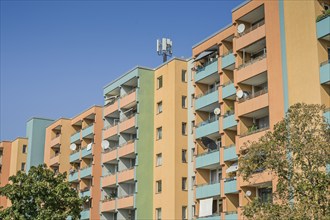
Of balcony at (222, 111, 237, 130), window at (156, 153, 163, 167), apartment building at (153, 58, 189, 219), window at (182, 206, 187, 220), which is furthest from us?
window at (156, 153, 163, 167)

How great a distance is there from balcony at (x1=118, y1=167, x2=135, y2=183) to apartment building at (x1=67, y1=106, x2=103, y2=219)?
7.22m

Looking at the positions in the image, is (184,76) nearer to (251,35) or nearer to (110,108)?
(110,108)

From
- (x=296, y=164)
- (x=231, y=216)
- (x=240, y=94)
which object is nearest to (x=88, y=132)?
(x=240, y=94)

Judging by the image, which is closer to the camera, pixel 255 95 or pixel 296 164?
pixel 296 164

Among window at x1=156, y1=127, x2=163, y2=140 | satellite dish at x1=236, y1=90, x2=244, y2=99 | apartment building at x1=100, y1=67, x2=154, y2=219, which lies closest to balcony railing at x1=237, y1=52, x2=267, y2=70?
satellite dish at x1=236, y1=90, x2=244, y2=99

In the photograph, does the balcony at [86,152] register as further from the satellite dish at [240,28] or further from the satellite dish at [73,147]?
the satellite dish at [240,28]

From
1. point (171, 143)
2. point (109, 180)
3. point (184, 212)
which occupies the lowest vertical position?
point (184, 212)

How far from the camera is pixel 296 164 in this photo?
2994 centimetres

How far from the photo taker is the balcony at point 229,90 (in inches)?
2050

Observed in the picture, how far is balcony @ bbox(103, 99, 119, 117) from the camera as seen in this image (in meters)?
69.6

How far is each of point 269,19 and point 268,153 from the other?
1931 cm

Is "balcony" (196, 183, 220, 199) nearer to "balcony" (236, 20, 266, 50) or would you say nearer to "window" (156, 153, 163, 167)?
"window" (156, 153, 163, 167)

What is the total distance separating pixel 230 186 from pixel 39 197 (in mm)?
17042

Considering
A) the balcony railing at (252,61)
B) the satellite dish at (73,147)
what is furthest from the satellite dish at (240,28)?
the satellite dish at (73,147)
